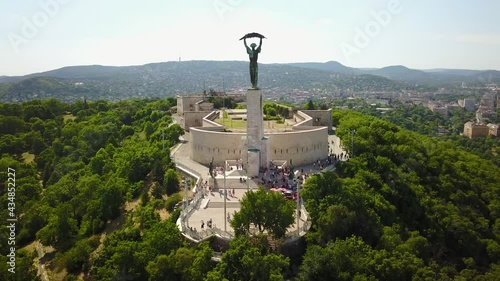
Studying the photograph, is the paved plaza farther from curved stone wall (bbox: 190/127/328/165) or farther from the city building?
the city building

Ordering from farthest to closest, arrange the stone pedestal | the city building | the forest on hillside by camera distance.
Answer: the city building
the stone pedestal
the forest on hillside

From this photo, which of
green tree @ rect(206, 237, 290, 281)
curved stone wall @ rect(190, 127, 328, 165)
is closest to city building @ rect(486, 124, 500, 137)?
curved stone wall @ rect(190, 127, 328, 165)

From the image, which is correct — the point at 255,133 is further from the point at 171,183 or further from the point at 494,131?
the point at 494,131

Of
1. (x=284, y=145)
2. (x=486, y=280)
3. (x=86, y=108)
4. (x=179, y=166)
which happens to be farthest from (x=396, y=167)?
(x=86, y=108)

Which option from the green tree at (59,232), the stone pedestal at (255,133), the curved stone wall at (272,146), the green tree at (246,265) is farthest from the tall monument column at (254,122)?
the green tree at (59,232)

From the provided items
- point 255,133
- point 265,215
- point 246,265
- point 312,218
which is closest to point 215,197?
point 255,133

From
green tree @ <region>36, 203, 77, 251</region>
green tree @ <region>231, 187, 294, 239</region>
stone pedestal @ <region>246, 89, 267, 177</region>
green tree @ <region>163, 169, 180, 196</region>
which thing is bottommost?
green tree @ <region>36, 203, 77, 251</region>
